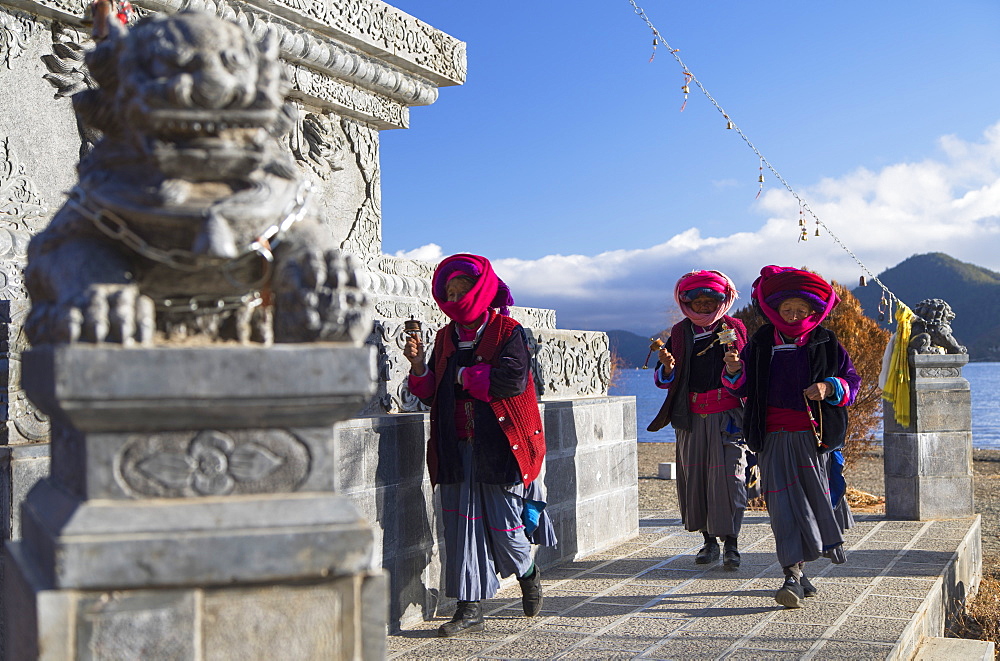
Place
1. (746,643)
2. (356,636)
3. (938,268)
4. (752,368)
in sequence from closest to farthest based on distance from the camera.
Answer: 1. (356,636)
2. (746,643)
3. (752,368)
4. (938,268)

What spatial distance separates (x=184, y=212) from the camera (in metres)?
1.91

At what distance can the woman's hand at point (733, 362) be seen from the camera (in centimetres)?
520

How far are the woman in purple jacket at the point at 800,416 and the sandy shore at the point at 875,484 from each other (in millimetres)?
4558

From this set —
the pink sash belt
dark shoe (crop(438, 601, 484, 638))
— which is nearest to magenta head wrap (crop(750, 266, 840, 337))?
the pink sash belt

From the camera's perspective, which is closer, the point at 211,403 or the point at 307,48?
the point at 211,403

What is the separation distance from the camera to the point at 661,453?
1905 cm

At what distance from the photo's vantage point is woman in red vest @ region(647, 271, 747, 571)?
18.6ft

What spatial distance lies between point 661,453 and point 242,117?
1775cm

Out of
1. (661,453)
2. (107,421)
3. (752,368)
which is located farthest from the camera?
(661,453)

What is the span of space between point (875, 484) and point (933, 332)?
5517mm

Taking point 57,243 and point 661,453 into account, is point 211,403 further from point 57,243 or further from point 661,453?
point 661,453

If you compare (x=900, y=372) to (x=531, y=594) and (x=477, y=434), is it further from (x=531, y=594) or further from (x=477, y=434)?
(x=477, y=434)

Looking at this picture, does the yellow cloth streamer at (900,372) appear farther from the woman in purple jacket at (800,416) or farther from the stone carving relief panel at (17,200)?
the stone carving relief panel at (17,200)

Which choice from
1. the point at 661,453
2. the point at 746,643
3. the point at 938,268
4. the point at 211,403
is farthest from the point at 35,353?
the point at 938,268
